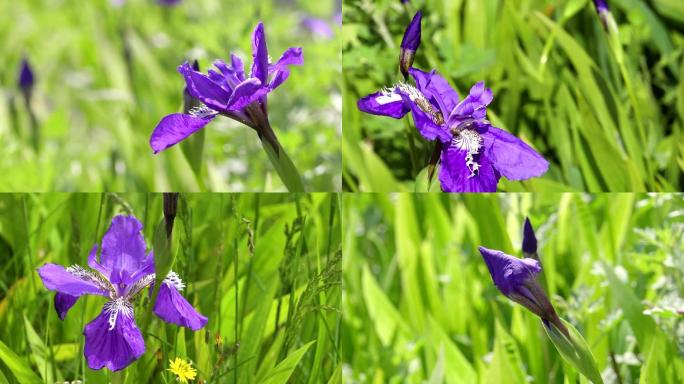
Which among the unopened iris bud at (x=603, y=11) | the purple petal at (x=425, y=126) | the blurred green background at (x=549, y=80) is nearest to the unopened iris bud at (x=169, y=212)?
the purple petal at (x=425, y=126)

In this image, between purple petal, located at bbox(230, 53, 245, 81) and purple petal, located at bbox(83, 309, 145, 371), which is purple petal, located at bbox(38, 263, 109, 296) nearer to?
purple petal, located at bbox(83, 309, 145, 371)

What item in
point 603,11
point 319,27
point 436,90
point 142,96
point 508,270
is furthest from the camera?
point 142,96

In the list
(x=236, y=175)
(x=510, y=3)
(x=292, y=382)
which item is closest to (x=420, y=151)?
(x=292, y=382)

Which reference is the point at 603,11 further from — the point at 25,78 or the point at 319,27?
the point at 25,78

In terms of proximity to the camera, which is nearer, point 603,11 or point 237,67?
point 237,67

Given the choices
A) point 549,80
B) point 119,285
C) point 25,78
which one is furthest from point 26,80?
point 119,285

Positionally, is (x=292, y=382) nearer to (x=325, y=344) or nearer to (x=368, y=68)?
(x=325, y=344)
